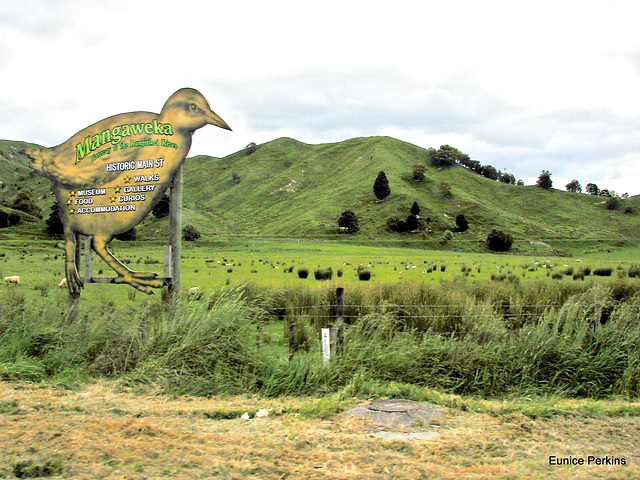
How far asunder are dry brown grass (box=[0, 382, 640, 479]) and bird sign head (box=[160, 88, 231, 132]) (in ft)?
17.7

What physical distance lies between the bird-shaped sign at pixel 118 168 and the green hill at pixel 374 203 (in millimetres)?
72463

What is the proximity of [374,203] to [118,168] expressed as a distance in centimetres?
11642

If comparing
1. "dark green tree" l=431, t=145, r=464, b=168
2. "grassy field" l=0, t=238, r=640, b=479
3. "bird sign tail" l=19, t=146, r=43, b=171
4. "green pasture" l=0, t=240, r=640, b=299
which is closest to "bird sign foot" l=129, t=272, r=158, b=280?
"grassy field" l=0, t=238, r=640, b=479

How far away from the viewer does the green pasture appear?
2692 cm

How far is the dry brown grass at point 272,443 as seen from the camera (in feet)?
15.2

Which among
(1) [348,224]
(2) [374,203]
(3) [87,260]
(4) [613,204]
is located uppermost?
(2) [374,203]

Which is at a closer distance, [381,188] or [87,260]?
[87,260]


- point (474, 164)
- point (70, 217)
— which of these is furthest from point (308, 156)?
point (70, 217)

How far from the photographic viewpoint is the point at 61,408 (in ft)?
21.3

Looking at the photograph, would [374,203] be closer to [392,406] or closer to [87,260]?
[87,260]

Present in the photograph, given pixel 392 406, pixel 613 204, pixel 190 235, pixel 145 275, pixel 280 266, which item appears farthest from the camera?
pixel 613 204

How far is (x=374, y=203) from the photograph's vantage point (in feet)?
411

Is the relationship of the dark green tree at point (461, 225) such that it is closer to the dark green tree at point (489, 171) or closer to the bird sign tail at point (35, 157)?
the dark green tree at point (489, 171)

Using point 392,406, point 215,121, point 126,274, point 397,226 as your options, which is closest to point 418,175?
point 397,226
